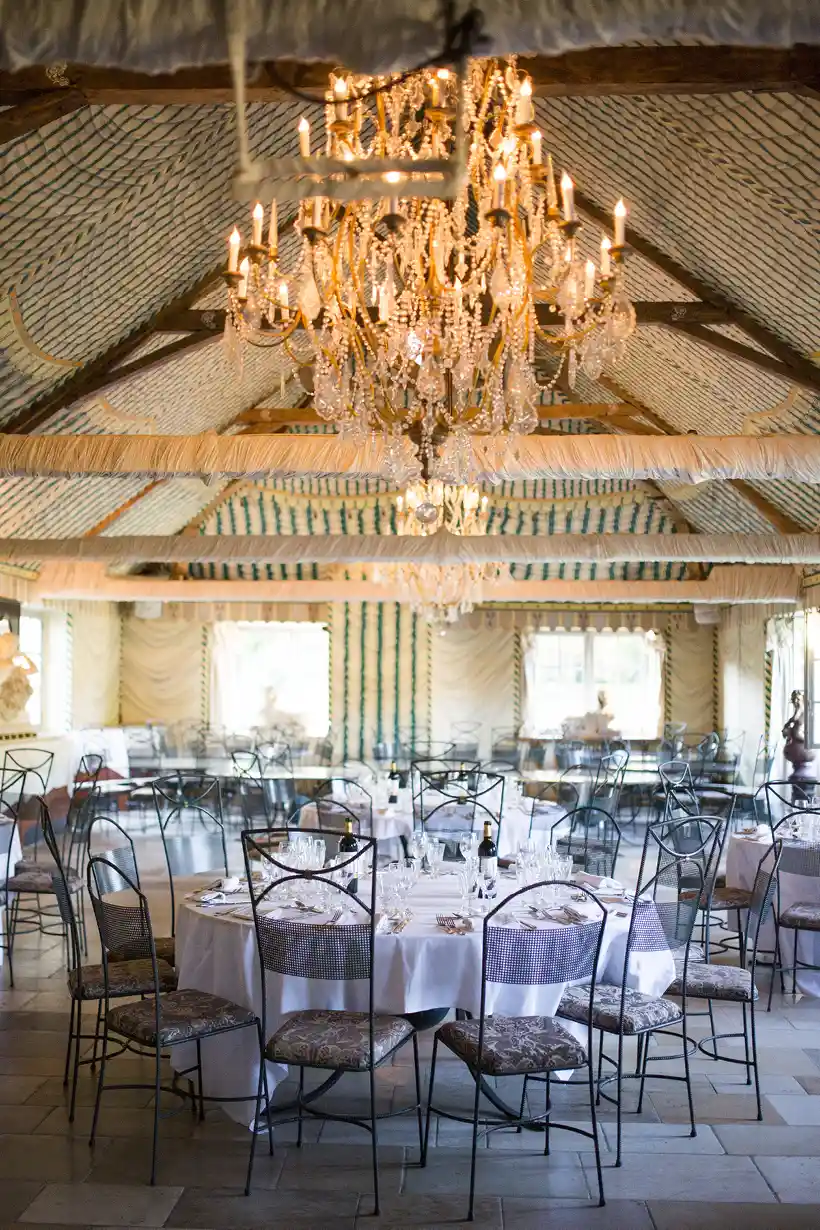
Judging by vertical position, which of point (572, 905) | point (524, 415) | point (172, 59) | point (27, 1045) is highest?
point (524, 415)

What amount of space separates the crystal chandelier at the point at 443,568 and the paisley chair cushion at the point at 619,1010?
4936mm

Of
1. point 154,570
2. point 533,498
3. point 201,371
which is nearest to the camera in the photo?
point 201,371

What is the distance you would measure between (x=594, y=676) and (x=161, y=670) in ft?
22.1

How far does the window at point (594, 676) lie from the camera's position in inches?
668

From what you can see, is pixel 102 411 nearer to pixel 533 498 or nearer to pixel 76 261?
pixel 76 261

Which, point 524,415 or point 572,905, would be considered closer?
point 572,905

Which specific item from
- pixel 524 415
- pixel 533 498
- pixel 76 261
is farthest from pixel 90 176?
pixel 533 498

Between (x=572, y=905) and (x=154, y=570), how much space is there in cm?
1280

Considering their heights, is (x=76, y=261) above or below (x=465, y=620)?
above

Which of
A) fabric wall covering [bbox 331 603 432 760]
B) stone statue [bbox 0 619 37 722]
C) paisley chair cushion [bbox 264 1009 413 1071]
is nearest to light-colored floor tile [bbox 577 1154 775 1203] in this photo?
paisley chair cushion [bbox 264 1009 413 1071]

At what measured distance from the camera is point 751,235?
718 centimetres

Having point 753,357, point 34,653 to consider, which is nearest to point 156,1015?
point 753,357

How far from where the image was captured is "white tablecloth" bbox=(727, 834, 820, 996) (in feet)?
20.1

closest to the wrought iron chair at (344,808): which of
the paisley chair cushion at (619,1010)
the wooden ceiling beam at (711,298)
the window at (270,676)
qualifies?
the paisley chair cushion at (619,1010)
